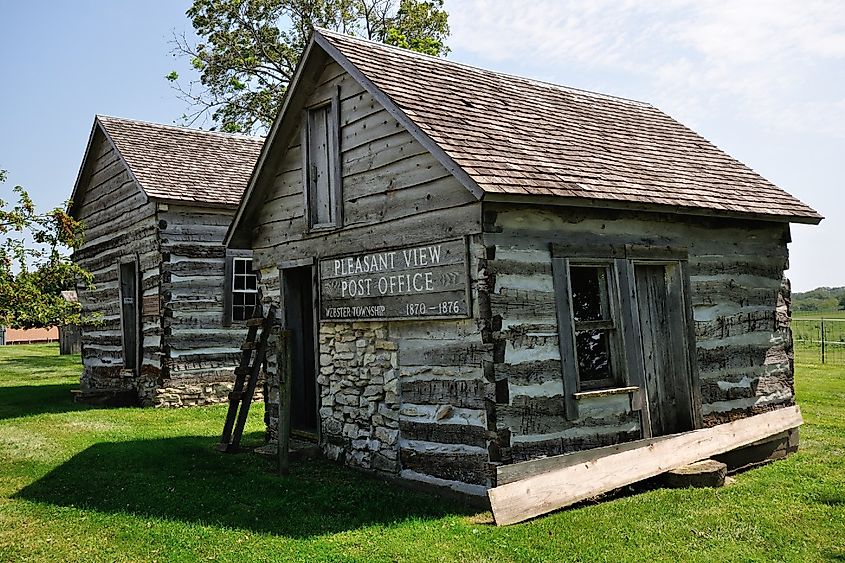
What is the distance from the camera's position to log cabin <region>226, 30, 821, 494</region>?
7887 mm

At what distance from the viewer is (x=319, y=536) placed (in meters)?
6.92

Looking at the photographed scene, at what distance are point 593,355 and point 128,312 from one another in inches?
489

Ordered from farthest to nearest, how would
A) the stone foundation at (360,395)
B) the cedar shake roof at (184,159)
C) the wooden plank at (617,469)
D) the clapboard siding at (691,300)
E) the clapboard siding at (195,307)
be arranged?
the cedar shake roof at (184,159) → the clapboard siding at (195,307) → the stone foundation at (360,395) → the clapboard siding at (691,300) → the wooden plank at (617,469)

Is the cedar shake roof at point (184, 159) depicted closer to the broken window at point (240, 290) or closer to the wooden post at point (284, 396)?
the broken window at point (240, 290)

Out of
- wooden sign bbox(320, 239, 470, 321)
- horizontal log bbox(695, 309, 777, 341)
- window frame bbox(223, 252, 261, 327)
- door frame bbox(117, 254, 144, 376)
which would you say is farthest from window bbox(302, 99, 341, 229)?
door frame bbox(117, 254, 144, 376)

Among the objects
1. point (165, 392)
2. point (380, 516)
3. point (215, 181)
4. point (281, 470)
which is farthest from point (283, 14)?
point (380, 516)

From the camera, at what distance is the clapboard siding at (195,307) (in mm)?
15414

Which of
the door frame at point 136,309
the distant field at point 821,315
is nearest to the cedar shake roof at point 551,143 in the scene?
the door frame at point 136,309

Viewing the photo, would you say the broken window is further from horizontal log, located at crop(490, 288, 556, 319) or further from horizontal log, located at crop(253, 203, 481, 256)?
horizontal log, located at crop(490, 288, 556, 319)

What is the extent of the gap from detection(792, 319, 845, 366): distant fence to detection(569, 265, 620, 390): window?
14763 millimetres

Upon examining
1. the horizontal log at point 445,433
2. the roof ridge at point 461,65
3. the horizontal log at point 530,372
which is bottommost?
the horizontal log at point 445,433

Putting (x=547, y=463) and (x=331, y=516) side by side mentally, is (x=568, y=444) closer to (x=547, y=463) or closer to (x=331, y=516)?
(x=547, y=463)

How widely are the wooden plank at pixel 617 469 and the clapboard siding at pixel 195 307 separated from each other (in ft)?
32.6

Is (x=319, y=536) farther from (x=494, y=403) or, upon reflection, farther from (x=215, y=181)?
(x=215, y=181)
